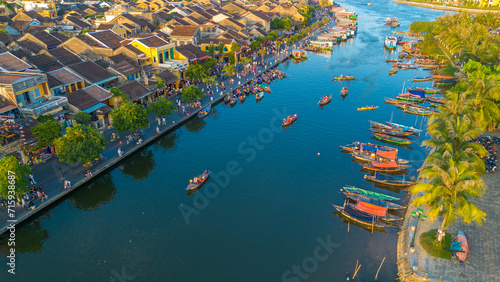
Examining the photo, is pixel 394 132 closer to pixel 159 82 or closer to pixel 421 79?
pixel 421 79

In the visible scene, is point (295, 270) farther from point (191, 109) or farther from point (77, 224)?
point (191, 109)

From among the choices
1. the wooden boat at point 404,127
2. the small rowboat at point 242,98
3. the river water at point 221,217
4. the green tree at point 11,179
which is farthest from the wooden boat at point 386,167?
the green tree at point 11,179

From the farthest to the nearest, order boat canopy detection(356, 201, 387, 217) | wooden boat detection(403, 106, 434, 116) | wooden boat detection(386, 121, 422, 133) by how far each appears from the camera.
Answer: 1. wooden boat detection(403, 106, 434, 116)
2. wooden boat detection(386, 121, 422, 133)
3. boat canopy detection(356, 201, 387, 217)

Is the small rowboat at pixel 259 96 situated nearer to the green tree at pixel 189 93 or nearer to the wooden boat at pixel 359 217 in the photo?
the green tree at pixel 189 93

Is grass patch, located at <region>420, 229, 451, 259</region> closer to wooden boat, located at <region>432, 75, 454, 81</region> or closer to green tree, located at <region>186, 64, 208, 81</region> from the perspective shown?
green tree, located at <region>186, 64, 208, 81</region>

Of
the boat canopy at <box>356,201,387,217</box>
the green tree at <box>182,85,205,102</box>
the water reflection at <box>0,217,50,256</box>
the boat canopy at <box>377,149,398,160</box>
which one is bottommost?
the water reflection at <box>0,217,50,256</box>

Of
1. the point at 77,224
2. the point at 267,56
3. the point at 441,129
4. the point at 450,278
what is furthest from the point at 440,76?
the point at 77,224

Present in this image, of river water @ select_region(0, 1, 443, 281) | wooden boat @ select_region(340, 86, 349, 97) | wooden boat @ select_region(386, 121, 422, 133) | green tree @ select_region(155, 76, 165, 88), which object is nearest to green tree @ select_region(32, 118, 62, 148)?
river water @ select_region(0, 1, 443, 281)
